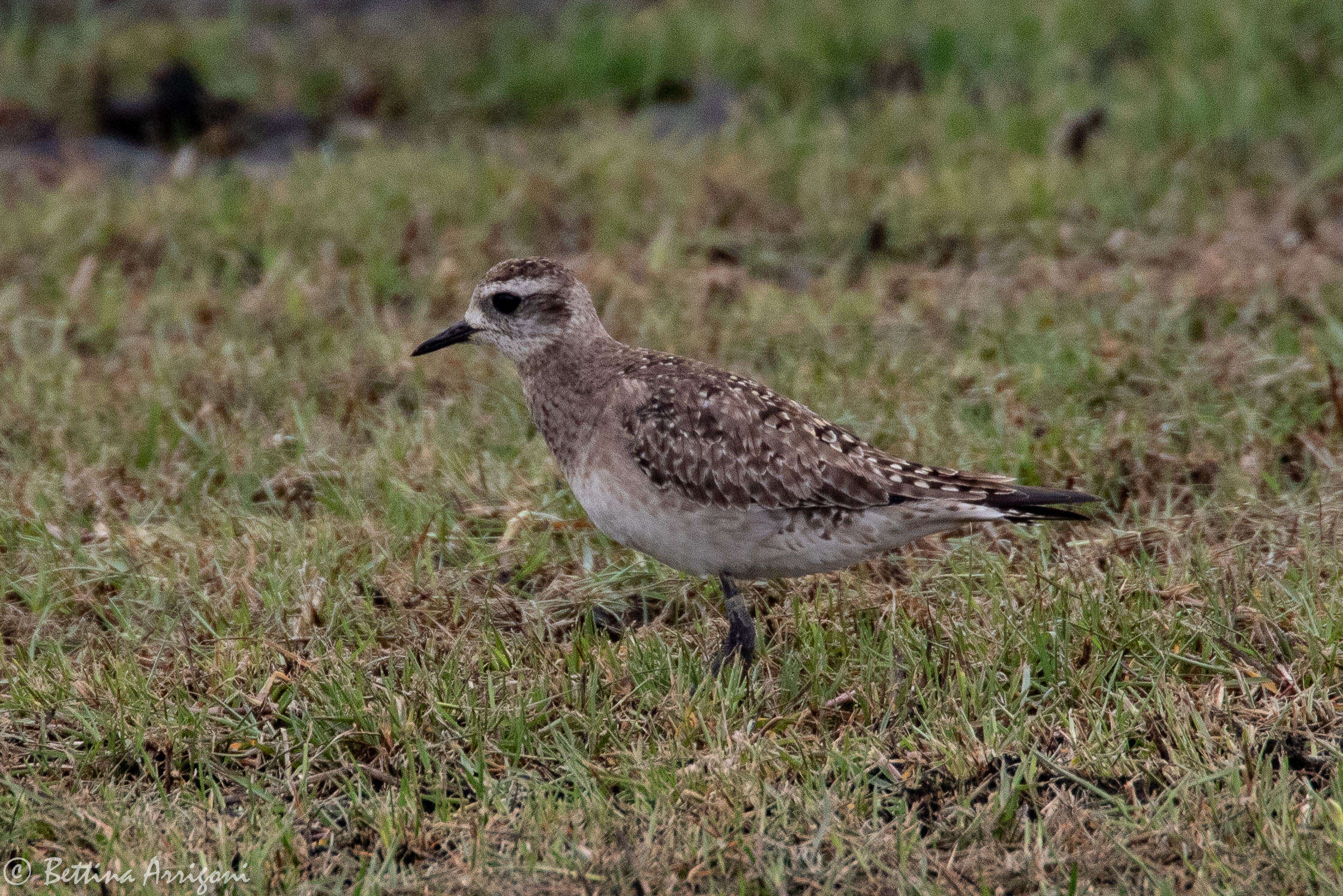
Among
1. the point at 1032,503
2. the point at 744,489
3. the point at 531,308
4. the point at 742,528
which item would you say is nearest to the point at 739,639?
the point at 742,528

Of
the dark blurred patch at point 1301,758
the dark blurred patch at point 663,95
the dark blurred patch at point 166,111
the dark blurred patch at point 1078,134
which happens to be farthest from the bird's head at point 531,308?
the dark blurred patch at point 166,111

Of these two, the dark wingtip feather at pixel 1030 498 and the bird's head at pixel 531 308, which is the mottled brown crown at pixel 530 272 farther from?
the dark wingtip feather at pixel 1030 498

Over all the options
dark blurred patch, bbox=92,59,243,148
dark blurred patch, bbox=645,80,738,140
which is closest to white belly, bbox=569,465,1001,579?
dark blurred patch, bbox=645,80,738,140

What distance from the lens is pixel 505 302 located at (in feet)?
18.8

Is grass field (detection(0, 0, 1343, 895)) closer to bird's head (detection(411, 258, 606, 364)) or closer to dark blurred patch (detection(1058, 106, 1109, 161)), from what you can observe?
dark blurred patch (detection(1058, 106, 1109, 161))

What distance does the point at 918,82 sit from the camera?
11328mm

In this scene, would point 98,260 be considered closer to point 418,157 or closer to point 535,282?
point 418,157

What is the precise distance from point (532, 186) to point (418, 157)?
98cm

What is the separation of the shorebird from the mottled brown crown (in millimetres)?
551

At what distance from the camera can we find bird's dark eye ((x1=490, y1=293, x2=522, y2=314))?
5.70m

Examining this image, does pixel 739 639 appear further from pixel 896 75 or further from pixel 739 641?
pixel 896 75

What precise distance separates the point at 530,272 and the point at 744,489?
4.03 ft

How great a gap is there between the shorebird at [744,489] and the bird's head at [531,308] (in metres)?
0.41
